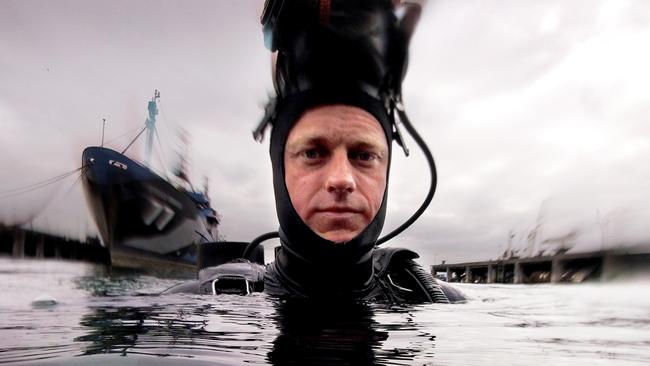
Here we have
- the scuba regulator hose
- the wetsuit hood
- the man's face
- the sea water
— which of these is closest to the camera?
the sea water

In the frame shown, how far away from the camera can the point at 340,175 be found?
2652 mm

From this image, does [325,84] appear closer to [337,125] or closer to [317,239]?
[337,125]

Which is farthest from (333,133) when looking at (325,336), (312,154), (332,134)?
(325,336)

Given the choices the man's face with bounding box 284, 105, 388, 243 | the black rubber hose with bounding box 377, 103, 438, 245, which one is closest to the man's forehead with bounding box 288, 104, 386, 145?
the man's face with bounding box 284, 105, 388, 243

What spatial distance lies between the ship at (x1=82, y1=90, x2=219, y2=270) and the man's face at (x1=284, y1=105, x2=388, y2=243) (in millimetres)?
17470

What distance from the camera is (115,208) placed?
20500 mm

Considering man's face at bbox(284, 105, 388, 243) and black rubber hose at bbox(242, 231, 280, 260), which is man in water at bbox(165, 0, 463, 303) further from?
black rubber hose at bbox(242, 231, 280, 260)

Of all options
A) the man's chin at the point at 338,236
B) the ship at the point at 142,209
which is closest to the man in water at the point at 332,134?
the man's chin at the point at 338,236

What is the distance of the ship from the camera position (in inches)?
787

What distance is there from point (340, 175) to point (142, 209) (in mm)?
20023

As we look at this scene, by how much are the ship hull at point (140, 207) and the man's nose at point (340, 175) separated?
1790cm

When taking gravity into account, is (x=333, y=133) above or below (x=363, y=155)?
above

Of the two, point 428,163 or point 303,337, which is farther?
point 428,163

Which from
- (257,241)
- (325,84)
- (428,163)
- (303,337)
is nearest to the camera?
(303,337)
